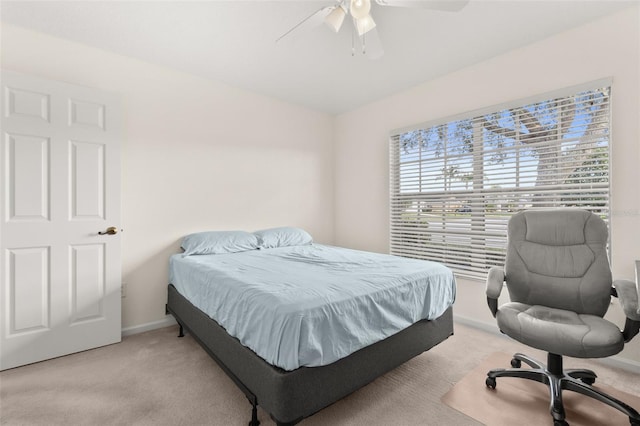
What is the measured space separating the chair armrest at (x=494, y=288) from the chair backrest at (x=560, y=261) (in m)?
0.15

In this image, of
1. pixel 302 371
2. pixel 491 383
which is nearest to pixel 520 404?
pixel 491 383

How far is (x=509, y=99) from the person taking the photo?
2.71m

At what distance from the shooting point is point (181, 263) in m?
2.64

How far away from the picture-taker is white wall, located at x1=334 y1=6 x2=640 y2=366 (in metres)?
2.15

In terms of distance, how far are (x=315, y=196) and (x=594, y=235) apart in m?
3.05

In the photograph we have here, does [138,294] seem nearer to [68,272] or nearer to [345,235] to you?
[68,272]

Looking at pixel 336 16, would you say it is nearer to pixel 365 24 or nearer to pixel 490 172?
pixel 365 24

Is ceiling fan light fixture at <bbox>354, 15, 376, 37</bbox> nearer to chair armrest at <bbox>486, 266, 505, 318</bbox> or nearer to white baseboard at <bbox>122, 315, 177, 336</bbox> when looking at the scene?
chair armrest at <bbox>486, 266, 505, 318</bbox>

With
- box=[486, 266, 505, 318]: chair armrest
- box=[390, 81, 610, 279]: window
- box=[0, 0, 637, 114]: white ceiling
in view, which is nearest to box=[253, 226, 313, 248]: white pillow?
box=[390, 81, 610, 279]: window

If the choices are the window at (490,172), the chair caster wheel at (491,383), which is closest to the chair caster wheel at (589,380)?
the chair caster wheel at (491,383)

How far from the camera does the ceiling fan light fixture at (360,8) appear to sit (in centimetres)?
167

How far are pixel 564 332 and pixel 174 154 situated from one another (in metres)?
3.40

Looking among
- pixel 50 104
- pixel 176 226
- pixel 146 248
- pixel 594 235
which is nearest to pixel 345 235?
pixel 176 226

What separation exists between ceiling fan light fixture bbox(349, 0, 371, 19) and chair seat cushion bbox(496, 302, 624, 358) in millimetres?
1998
